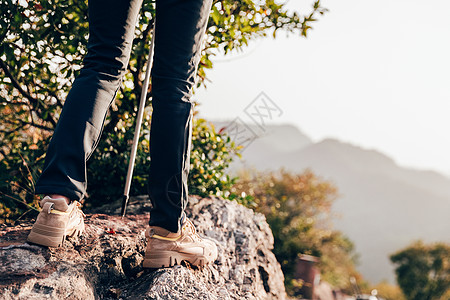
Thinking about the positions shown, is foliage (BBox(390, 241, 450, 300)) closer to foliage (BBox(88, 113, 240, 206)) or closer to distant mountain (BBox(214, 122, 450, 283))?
foliage (BBox(88, 113, 240, 206))

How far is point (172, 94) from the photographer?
167 centimetres

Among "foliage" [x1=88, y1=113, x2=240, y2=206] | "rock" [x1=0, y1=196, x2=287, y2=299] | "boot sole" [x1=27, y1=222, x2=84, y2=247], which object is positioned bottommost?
"rock" [x1=0, y1=196, x2=287, y2=299]

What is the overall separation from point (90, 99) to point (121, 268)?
32.3 inches

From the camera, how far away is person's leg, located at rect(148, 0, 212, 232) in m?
1.65

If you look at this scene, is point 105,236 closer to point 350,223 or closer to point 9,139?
point 9,139

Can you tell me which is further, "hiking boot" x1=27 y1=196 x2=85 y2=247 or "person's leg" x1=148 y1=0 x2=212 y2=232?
"person's leg" x1=148 y1=0 x2=212 y2=232

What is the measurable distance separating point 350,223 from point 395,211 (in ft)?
60.5

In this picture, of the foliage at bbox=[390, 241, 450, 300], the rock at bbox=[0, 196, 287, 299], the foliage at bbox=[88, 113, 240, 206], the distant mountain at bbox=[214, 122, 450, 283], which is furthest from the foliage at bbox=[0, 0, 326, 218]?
the distant mountain at bbox=[214, 122, 450, 283]

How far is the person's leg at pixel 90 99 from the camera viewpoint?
1.51 metres

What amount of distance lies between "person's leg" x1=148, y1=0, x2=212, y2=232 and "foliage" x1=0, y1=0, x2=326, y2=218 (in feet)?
3.51

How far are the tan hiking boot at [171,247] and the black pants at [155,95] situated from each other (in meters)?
0.05

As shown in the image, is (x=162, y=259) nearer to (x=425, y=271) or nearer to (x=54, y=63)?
(x=54, y=63)

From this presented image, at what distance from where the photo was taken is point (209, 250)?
1.97 metres

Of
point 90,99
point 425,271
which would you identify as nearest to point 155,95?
point 90,99
